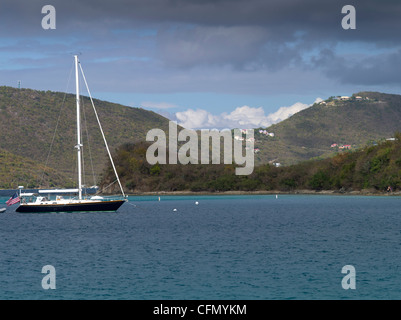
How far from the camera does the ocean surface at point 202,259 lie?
96.5 ft

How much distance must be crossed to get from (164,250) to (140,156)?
134 metres

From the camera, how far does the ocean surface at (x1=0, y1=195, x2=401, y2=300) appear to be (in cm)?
2942

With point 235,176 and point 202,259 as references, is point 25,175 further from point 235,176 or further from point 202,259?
point 202,259

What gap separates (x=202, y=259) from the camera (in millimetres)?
38500

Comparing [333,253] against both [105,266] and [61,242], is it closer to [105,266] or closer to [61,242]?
[105,266]
